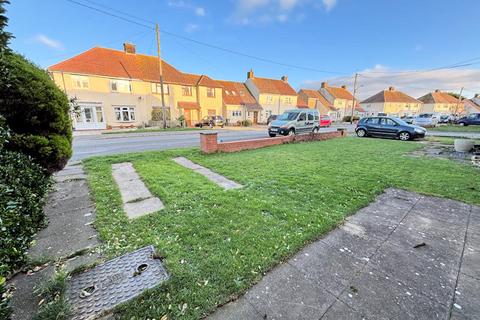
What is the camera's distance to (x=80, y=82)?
70.7ft

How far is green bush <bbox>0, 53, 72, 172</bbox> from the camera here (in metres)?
3.57

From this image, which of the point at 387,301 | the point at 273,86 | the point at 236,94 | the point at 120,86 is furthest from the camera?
the point at 273,86

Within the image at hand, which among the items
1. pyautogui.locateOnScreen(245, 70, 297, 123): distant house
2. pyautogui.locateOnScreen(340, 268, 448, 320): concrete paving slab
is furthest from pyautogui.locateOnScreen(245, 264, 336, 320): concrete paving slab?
pyautogui.locateOnScreen(245, 70, 297, 123): distant house

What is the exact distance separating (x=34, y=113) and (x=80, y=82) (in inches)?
904

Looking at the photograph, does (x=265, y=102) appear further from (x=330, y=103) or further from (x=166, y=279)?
(x=166, y=279)

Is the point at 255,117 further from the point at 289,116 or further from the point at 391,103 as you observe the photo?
the point at 391,103

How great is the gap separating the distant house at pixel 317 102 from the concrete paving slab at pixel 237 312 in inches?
2029

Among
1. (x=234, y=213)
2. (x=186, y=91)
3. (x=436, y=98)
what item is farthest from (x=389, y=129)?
(x=436, y=98)

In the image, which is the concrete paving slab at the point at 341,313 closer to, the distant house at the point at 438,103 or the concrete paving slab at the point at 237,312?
the concrete paving slab at the point at 237,312

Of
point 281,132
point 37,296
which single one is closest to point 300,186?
point 37,296

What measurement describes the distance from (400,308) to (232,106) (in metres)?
34.9

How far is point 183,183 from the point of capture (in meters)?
5.05

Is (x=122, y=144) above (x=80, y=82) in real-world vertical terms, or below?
below

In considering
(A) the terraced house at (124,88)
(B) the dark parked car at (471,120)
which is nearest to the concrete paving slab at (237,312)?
(A) the terraced house at (124,88)
